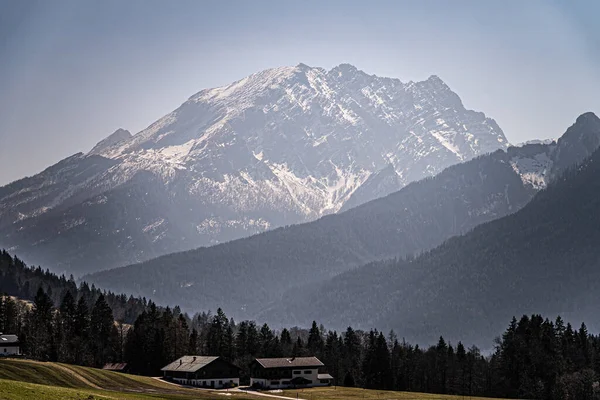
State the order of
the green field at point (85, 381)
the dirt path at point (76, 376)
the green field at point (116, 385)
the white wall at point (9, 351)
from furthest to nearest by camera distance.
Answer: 1. the white wall at point (9, 351)
2. the dirt path at point (76, 376)
3. the green field at point (116, 385)
4. the green field at point (85, 381)

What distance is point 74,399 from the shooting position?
100125 millimetres

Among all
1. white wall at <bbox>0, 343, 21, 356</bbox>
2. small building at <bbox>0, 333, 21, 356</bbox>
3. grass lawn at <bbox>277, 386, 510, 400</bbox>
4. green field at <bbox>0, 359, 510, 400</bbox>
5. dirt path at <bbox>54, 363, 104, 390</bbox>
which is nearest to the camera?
green field at <bbox>0, 359, 510, 400</bbox>

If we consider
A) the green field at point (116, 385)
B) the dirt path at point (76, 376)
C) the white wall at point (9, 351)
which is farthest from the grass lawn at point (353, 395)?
the white wall at point (9, 351)

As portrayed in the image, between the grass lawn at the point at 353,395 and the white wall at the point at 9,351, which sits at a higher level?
the white wall at the point at 9,351

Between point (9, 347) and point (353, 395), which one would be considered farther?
point (9, 347)

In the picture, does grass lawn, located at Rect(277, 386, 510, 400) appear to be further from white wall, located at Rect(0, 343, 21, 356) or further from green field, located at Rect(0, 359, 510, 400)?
white wall, located at Rect(0, 343, 21, 356)

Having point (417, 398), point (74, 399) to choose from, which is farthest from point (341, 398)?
point (74, 399)

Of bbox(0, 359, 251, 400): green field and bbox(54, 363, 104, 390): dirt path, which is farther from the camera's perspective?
bbox(54, 363, 104, 390): dirt path

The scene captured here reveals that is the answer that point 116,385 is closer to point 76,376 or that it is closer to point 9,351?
point 76,376

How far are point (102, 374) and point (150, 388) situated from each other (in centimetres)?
1071

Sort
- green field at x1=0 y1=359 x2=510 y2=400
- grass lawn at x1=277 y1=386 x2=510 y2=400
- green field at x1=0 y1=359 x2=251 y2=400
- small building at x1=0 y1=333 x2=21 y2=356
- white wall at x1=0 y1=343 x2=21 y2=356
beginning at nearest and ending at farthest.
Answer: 1. green field at x1=0 y1=359 x2=251 y2=400
2. green field at x1=0 y1=359 x2=510 y2=400
3. grass lawn at x1=277 y1=386 x2=510 y2=400
4. white wall at x1=0 y1=343 x2=21 y2=356
5. small building at x1=0 y1=333 x2=21 y2=356

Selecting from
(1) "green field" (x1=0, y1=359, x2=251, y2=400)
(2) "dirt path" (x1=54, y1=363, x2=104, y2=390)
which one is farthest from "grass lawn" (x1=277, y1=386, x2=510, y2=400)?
(2) "dirt path" (x1=54, y1=363, x2=104, y2=390)

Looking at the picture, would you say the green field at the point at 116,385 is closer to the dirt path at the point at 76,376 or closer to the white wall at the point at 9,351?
the dirt path at the point at 76,376

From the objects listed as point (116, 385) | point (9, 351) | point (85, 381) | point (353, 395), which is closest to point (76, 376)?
point (85, 381)
